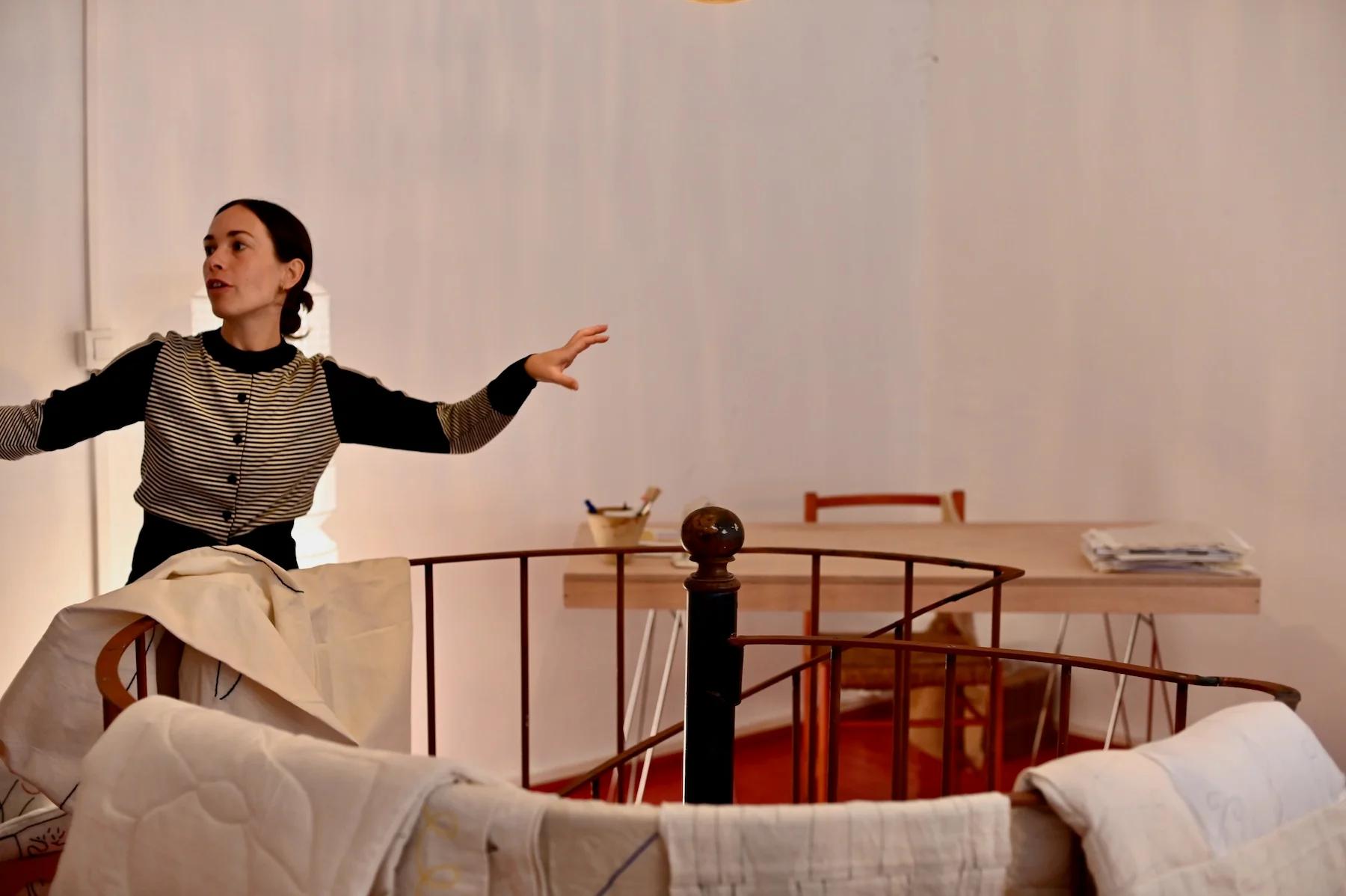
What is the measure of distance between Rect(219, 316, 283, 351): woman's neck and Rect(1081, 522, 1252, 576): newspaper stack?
1.72 meters

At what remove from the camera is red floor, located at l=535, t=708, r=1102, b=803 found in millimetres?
3283

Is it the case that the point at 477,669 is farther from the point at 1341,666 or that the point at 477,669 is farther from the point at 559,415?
the point at 1341,666

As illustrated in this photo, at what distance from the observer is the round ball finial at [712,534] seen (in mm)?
1260

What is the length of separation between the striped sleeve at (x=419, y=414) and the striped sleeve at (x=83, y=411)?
257mm

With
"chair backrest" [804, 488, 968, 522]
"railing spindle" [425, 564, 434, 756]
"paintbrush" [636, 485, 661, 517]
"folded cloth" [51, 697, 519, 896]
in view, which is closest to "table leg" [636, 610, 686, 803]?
"paintbrush" [636, 485, 661, 517]

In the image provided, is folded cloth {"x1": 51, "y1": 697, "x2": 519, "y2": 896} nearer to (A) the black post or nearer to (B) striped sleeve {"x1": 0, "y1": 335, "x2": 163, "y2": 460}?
(A) the black post

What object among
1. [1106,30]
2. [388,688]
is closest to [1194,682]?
[388,688]

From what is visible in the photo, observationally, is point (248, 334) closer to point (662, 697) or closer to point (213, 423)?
point (213, 423)

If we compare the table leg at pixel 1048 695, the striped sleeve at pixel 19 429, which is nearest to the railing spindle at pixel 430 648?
the striped sleeve at pixel 19 429

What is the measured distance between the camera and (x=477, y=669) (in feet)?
10.7

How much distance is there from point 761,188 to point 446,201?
0.98 meters

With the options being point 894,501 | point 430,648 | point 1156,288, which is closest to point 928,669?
point 894,501

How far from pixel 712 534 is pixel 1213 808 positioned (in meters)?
0.50

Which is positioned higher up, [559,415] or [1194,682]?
[559,415]
